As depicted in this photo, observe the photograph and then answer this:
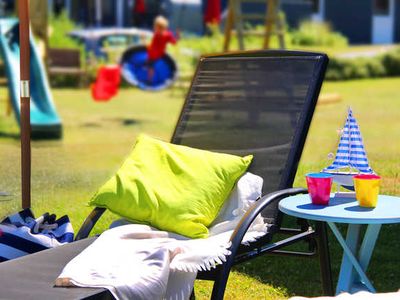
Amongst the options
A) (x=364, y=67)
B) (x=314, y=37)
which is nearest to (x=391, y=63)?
(x=364, y=67)

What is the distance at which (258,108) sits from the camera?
3.93 metres

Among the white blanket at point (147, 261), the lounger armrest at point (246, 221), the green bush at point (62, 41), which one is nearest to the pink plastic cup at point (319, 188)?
the lounger armrest at point (246, 221)

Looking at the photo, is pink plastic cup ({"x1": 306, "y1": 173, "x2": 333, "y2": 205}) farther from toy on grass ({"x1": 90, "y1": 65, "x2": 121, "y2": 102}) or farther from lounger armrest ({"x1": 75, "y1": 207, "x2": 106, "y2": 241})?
toy on grass ({"x1": 90, "y1": 65, "x2": 121, "y2": 102})

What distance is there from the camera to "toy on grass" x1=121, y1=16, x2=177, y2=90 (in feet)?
42.9

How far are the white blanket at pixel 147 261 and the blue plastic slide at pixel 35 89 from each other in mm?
6378

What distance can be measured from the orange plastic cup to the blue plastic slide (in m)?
6.85

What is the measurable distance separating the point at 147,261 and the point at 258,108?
1.24 m

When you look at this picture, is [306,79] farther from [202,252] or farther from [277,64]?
[202,252]

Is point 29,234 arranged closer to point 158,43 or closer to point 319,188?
point 319,188

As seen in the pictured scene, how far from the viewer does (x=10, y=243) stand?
332 cm

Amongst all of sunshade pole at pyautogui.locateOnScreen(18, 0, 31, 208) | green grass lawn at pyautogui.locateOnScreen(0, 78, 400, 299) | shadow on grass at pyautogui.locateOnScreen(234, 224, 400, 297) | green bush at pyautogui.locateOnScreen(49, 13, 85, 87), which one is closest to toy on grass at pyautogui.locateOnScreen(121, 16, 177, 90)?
green grass lawn at pyautogui.locateOnScreen(0, 78, 400, 299)

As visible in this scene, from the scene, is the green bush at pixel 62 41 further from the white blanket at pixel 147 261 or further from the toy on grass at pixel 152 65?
the white blanket at pixel 147 261

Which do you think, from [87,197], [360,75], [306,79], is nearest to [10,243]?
[306,79]

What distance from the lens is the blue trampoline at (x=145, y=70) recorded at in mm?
13258
